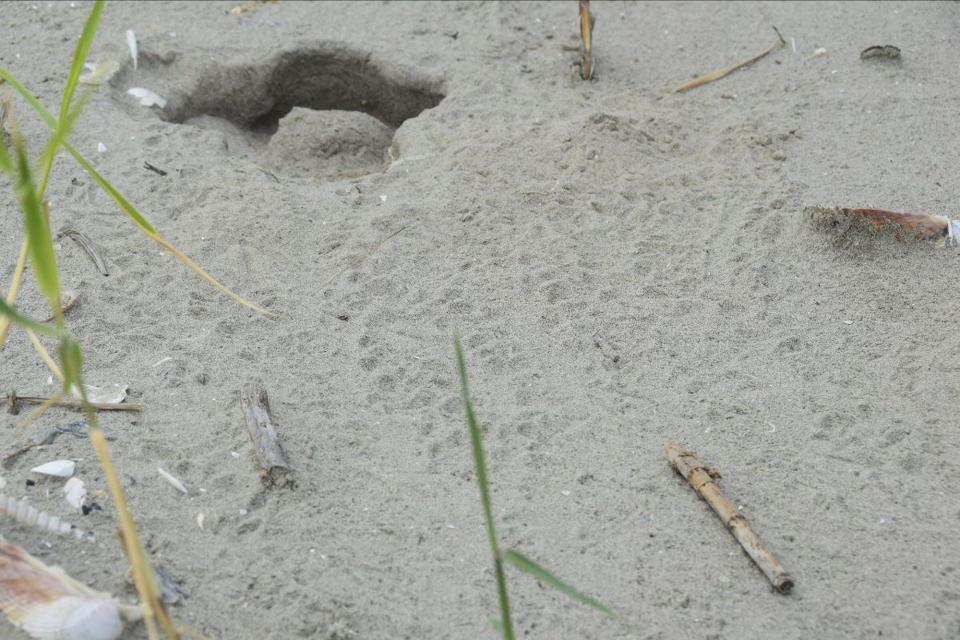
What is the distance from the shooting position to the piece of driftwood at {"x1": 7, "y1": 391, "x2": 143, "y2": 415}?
271 cm

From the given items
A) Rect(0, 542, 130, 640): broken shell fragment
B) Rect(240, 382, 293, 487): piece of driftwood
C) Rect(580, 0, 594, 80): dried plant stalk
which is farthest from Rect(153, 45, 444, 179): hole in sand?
Rect(0, 542, 130, 640): broken shell fragment

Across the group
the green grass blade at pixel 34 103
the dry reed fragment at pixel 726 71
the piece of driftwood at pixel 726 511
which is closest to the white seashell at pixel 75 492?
the green grass blade at pixel 34 103

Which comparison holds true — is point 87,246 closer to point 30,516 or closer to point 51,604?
point 30,516

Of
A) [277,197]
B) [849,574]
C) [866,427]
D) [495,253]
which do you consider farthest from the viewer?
[277,197]

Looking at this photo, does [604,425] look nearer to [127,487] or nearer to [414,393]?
[414,393]

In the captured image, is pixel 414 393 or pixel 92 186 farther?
pixel 92 186

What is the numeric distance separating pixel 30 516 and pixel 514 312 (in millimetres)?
1639

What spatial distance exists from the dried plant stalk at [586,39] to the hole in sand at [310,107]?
710 millimetres

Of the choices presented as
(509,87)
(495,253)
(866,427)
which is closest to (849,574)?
(866,427)

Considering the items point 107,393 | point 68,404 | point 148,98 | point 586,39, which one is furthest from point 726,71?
point 68,404

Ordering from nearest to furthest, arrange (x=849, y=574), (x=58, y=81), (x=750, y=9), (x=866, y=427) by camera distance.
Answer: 1. (x=849, y=574)
2. (x=866, y=427)
3. (x=58, y=81)
4. (x=750, y=9)

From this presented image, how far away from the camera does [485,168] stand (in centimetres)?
396

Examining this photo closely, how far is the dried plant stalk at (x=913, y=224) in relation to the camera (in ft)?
11.3

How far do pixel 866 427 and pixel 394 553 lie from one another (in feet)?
4.63
